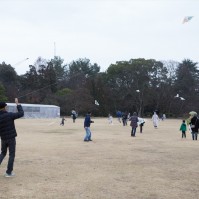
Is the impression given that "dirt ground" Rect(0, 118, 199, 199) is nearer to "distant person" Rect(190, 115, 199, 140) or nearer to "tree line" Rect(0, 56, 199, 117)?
"distant person" Rect(190, 115, 199, 140)

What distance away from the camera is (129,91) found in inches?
3061

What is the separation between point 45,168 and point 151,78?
6988cm

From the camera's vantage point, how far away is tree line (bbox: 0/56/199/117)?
76250mm

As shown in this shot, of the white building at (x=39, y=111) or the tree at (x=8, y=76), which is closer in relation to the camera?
the white building at (x=39, y=111)

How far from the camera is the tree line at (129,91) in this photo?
76250mm

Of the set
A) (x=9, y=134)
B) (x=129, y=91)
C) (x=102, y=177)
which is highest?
(x=129, y=91)

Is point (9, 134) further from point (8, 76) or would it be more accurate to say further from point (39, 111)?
point (8, 76)

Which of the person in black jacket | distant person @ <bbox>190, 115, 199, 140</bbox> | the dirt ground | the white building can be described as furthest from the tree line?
the person in black jacket

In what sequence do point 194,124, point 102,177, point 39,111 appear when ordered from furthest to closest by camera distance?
point 39,111
point 194,124
point 102,177

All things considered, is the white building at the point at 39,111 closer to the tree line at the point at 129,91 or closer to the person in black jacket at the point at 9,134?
the tree line at the point at 129,91

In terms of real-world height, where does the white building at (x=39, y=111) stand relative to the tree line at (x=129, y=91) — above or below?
below

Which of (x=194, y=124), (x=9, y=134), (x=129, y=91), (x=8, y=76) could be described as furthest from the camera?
(x=8, y=76)

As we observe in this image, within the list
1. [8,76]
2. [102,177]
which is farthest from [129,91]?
[102,177]

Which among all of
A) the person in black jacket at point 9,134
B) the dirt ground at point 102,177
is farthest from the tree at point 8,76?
the person in black jacket at point 9,134
